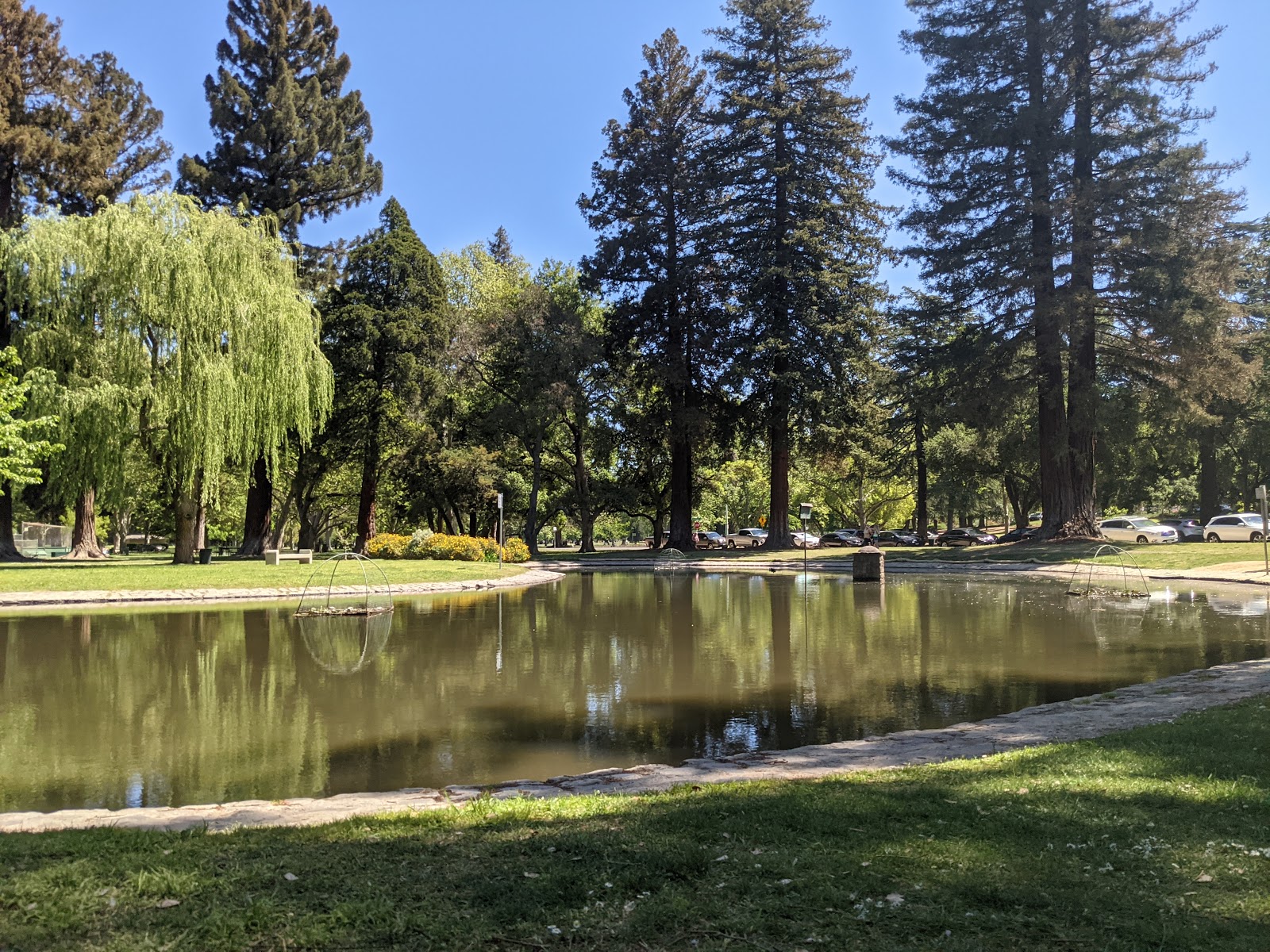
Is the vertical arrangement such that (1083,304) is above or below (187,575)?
above

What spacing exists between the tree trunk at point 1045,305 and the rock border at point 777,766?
1027 inches

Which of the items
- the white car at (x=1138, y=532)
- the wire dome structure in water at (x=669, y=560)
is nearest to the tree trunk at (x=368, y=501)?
the wire dome structure in water at (x=669, y=560)

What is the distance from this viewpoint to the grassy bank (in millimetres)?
30734

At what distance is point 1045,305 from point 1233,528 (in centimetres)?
1935

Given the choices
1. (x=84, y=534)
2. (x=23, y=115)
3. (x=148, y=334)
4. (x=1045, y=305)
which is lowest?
(x=84, y=534)

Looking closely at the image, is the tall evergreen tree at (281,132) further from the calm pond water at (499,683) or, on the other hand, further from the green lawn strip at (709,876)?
the green lawn strip at (709,876)

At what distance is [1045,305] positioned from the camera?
108ft

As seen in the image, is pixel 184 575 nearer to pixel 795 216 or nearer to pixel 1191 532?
pixel 795 216

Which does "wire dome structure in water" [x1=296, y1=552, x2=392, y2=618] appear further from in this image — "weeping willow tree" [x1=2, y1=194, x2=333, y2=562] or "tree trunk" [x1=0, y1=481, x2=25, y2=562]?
"tree trunk" [x1=0, y1=481, x2=25, y2=562]

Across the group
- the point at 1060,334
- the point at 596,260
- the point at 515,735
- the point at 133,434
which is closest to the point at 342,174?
the point at 596,260

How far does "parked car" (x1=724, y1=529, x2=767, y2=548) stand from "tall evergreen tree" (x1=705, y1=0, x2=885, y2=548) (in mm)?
9240

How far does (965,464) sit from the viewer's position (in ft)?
176

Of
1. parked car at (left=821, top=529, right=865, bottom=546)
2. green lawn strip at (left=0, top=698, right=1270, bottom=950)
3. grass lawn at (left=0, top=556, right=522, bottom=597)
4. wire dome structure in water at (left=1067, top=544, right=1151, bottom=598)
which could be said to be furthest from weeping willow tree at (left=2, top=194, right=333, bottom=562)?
parked car at (left=821, top=529, right=865, bottom=546)

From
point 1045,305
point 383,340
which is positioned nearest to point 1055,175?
point 1045,305
